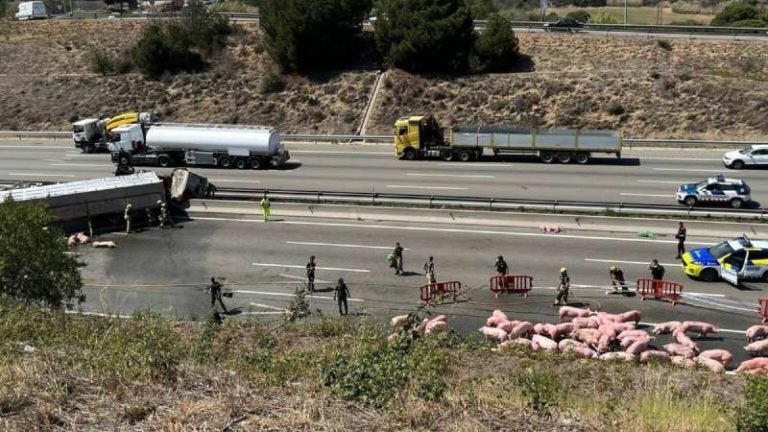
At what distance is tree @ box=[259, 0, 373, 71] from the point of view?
190ft

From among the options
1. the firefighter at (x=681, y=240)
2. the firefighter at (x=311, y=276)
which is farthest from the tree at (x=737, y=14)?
the firefighter at (x=311, y=276)

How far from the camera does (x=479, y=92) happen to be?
53375 millimetres

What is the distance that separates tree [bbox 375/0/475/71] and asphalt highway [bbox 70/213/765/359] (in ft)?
89.4

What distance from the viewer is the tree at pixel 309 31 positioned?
5803 centimetres

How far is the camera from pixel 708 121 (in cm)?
4659

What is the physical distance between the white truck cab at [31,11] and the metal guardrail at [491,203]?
183 feet

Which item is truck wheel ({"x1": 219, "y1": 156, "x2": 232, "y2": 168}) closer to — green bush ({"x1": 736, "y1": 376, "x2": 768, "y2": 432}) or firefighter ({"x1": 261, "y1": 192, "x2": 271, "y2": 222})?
firefighter ({"x1": 261, "y1": 192, "x2": 271, "y2": 222})

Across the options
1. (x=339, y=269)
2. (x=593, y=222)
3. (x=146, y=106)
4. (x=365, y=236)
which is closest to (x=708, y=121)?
(x=593, y=222)

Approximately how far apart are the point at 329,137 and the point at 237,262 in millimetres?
23211

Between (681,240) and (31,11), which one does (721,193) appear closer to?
(681,240)

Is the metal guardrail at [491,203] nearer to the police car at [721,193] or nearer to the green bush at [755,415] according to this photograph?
the police car at [721,193]

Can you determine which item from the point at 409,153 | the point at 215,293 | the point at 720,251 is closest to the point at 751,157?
the point at 720,251

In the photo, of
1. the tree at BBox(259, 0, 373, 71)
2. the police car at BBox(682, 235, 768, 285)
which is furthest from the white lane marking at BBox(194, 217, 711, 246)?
the tree at BBox(259, 0, 373, 71)

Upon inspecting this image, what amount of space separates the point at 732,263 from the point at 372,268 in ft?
37.2
